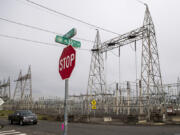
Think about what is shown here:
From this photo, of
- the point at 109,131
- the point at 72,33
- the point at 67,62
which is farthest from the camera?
the point at 109,131

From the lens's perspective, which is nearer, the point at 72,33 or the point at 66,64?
the point at 66,64

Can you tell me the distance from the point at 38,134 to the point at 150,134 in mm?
7097

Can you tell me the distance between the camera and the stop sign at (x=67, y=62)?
396 cm

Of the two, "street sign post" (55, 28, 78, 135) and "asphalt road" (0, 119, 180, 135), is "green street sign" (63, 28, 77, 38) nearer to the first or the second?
"street sign post" (55, 28, 78, 135)

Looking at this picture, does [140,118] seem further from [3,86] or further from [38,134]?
[3,86]

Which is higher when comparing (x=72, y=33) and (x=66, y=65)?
(x=72, y=33)

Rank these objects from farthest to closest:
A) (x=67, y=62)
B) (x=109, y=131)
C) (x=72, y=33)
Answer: (x=109, y=131)
(x=72, y=33)
(x=67, y=62)

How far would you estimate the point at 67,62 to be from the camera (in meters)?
4.12

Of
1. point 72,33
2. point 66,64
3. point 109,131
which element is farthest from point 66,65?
point 109,131

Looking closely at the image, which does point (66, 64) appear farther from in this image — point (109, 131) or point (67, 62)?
point (109, 131)

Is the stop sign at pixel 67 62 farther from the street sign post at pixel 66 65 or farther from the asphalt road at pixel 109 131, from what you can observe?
the asphalt road at pixel 109 131

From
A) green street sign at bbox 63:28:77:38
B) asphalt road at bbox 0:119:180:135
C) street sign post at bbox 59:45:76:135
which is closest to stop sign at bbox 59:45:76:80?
street sign post at bbox 59:45:76:135

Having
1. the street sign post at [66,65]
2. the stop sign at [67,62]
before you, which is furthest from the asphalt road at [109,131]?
the stop sign at [67,62]

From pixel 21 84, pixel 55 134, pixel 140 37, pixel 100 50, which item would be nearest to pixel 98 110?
pixel 100 50
